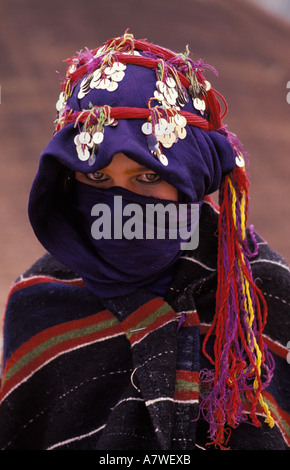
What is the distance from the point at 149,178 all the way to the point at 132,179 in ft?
0.15

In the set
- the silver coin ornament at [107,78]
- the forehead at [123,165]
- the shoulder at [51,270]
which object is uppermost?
the silver coin ornament at [107,78]

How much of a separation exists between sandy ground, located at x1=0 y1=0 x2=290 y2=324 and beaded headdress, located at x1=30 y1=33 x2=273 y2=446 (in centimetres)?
394

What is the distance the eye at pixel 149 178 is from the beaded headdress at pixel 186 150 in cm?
8

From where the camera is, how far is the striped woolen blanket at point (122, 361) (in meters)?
1.82

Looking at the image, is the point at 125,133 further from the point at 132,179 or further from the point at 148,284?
the point at 148,284

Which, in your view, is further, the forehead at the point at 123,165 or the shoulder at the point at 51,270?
the shoulder at the point at 51,270

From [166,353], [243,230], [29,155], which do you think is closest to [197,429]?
[166,353]

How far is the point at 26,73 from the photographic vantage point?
6.19 metres

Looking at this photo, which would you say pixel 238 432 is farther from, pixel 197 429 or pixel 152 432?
pixel 152 432

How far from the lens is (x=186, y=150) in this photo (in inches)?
71.0

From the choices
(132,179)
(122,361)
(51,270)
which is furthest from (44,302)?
(132,179)

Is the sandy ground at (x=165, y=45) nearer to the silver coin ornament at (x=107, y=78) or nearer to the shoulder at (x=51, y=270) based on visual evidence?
the shoulder at (x=51, y=270)

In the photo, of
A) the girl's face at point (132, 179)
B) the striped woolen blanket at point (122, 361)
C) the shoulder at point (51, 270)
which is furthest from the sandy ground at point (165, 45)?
the girl's face at point (132, 179)

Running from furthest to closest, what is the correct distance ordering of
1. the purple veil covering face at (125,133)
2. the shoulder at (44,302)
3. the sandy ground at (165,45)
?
the sandy ground at (165,45) < the shoulder at (44,302) < the purple veil covering face at (125,133)
